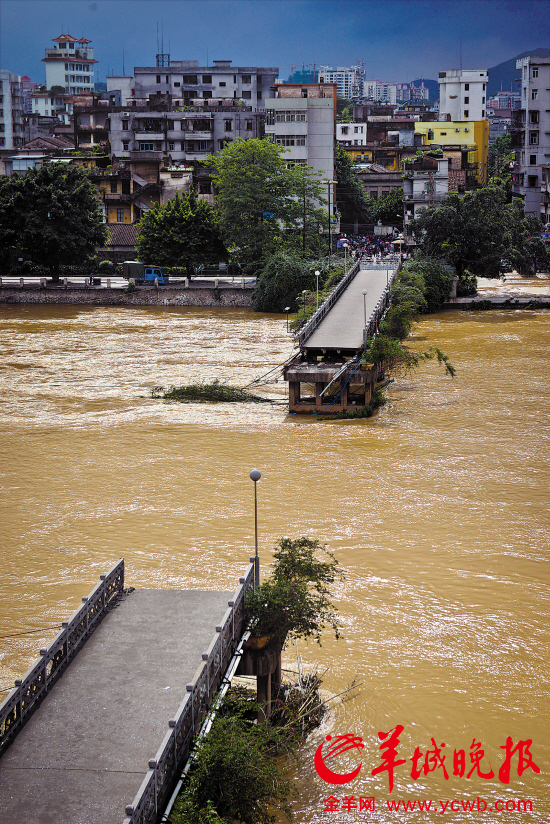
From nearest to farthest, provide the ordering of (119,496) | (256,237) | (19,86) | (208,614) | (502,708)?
(208,614) < (502,708) < (119,496) < (256,237) < (19,86)

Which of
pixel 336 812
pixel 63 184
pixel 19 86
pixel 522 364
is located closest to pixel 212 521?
pixel 336 812

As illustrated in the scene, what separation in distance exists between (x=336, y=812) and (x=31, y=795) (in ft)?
13.2

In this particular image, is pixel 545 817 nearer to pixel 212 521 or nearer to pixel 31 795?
pixel 31 795

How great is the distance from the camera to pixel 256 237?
57438mm

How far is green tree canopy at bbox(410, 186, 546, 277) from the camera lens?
52531mm

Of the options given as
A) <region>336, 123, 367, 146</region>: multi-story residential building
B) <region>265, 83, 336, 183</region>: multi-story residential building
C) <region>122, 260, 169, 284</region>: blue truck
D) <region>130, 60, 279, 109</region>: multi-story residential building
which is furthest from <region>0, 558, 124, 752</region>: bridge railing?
<region>336, 123, 367, 146</region>: multi-story residential building

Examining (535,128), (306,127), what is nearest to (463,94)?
(535,128)

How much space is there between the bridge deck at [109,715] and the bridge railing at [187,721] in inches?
10.2

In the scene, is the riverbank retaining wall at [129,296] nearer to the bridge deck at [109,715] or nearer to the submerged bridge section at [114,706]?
the submerged bridge section at [114,706]

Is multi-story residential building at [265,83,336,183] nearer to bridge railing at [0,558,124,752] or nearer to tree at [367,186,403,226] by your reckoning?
tree at [367,186,403,226]

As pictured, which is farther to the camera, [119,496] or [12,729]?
[119,496]

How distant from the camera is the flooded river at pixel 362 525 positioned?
13.0m

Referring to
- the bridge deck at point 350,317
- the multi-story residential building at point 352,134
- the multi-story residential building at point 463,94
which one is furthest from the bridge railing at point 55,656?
the multi-story residential building at point 463,94

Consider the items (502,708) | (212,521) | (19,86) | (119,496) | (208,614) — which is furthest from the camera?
(19,86)
